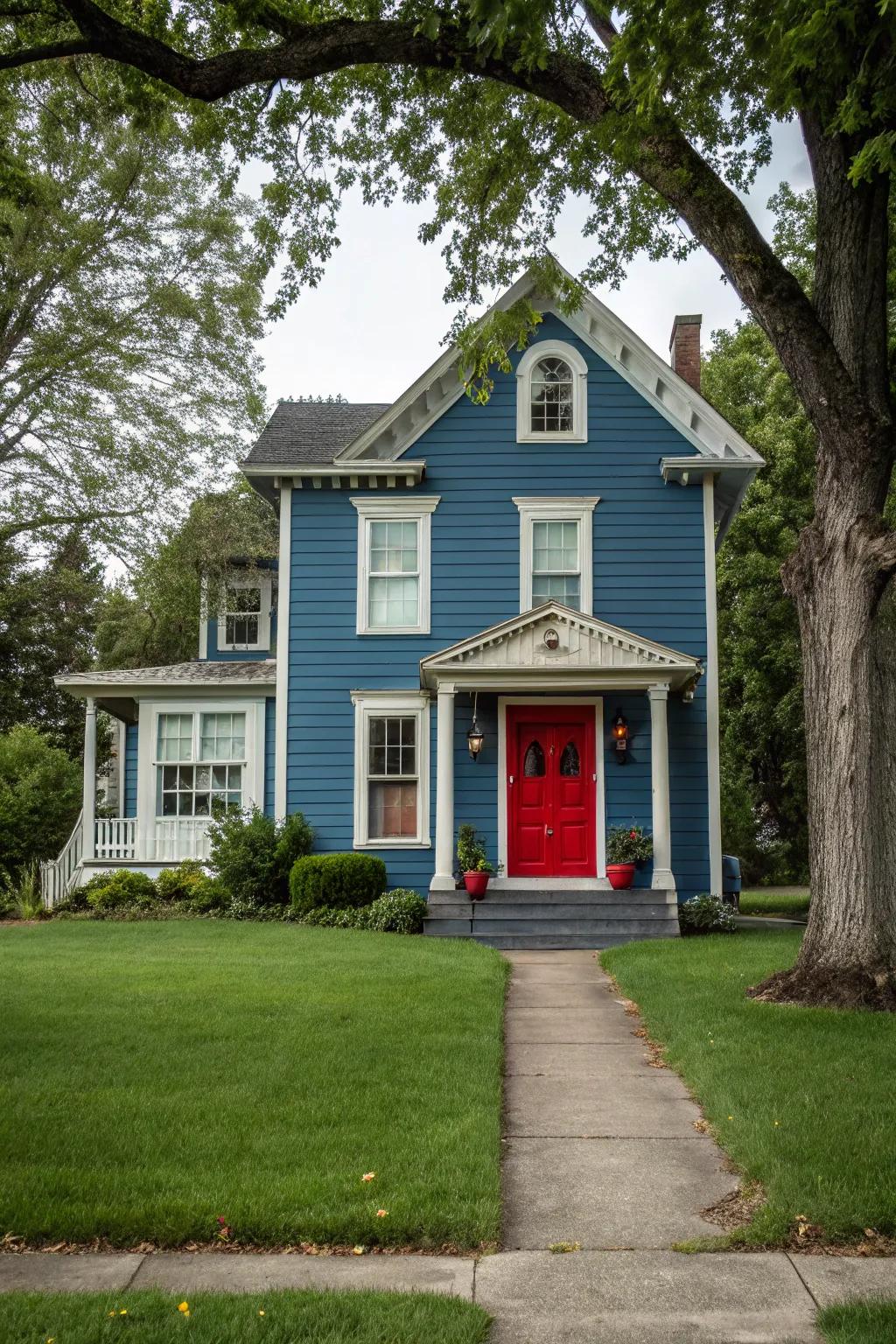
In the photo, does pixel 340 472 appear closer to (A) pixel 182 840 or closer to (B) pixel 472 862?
(B) pixel 472 862

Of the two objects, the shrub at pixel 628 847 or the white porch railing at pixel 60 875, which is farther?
the white porch railing at pixel 60 875

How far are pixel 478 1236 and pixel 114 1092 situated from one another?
260cm

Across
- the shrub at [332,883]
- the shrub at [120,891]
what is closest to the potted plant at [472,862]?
the shrub at [332,883]

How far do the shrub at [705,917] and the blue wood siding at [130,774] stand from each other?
8600mm

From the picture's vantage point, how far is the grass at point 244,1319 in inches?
137

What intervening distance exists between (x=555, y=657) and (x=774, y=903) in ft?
29.1

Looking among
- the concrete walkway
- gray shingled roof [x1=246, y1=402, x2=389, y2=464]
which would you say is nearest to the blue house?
gray shingled roof [x1=246, y1=402, x2=389, y2=464]

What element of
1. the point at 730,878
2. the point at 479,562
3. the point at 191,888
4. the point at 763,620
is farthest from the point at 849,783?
the point at 763,620

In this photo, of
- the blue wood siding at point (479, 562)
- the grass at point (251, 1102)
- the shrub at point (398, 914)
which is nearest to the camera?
the grass at point (251, 1102)

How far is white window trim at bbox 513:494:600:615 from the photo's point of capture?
16.4 meters

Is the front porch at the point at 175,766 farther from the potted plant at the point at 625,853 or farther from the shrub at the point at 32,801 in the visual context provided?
the potted plant at the point at 625,853

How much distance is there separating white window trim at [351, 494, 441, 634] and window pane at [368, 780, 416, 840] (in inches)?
88.1

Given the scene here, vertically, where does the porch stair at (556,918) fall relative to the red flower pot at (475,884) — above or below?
below

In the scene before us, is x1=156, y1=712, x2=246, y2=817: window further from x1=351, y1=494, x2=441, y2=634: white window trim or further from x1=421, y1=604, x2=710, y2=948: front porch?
x1=421, y1=604, x2=710, y2=948: front porch
